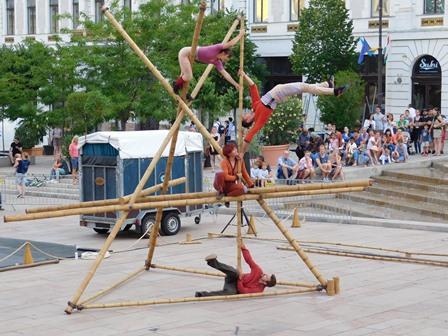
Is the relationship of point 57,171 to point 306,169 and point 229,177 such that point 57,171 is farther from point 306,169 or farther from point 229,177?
point 229,177

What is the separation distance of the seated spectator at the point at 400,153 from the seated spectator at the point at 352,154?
137 centimetres

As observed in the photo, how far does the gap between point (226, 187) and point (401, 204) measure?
42.1ft

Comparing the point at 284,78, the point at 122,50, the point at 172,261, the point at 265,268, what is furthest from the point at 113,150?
the point at 284,78

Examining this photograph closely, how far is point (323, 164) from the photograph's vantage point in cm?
2792

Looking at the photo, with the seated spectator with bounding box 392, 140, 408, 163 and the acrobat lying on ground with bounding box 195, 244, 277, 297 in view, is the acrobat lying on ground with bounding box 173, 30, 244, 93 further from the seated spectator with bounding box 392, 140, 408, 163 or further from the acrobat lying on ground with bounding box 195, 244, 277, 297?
the seated spectator with bounding box 392, 140, 408, 163

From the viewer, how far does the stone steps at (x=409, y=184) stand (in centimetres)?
2750

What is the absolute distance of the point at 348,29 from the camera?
44.9m

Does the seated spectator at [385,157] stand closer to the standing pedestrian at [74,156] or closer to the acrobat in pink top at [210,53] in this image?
the standing pedestrian at [74,156]

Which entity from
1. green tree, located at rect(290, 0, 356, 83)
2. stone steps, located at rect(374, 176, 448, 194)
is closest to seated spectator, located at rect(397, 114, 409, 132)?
stone steps, located at rect(374, 176, 448, 194)

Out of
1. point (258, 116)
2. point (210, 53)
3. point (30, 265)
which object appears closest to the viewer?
point (210, 53)

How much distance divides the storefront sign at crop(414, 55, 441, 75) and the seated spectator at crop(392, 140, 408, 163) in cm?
1382

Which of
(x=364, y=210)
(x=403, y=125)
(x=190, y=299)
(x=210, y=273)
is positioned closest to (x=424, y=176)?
(x=364, y=210)

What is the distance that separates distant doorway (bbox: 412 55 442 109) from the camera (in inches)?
1758

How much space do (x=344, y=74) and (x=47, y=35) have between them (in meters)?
24.5
